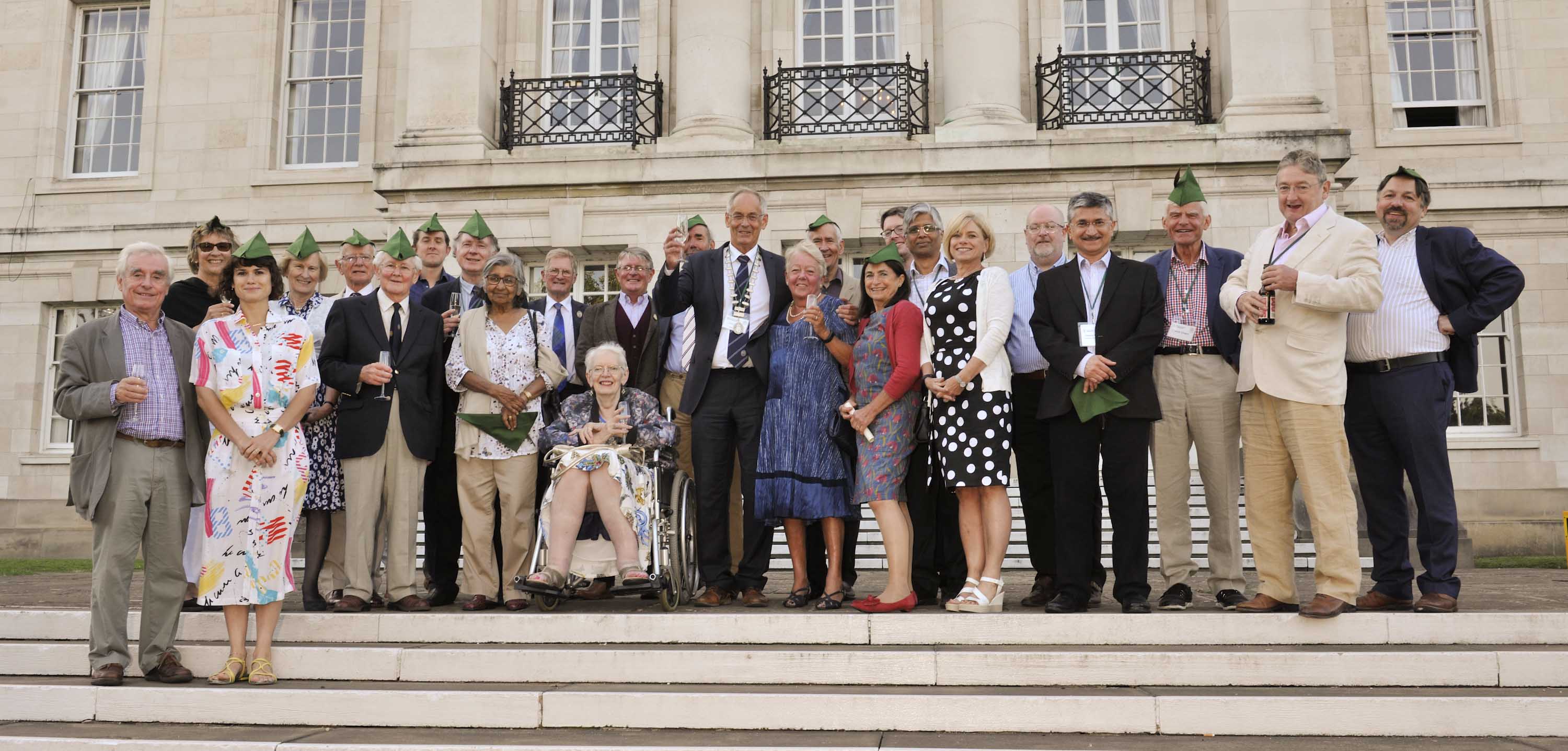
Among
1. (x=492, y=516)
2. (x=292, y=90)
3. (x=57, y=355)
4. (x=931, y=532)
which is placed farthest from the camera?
(x=57, y=355)

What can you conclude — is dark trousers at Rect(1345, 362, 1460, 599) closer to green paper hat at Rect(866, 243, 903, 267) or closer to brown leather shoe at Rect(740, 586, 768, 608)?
green paper hat at Rect(866, 243, 903, 267)

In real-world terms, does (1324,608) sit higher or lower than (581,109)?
lower

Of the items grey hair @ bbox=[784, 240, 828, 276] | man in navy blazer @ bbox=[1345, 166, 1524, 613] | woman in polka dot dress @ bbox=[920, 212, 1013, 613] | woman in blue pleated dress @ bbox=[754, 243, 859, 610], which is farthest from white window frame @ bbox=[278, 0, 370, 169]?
man in navy blazer @ bbox=[1345, 166, 1524, 613]

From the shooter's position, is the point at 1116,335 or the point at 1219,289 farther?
the point at 1219,289

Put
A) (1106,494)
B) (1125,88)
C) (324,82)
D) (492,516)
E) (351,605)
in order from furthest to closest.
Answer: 1. (324,82)
2. (1125,88)
3. (492,516)
4. (351,605)
5. (1106,494)

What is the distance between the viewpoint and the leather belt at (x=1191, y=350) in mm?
5867

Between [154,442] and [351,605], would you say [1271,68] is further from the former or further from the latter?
[154,442]

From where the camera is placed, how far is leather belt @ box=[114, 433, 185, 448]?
5.27 metres

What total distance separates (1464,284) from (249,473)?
5.86 m

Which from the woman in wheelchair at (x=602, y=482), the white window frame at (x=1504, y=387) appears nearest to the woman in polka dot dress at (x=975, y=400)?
the woman in wheelchair at (x=602, y=482)

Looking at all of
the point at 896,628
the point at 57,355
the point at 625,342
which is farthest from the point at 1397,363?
the point at 57,355

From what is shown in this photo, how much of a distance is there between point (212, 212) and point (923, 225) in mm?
13533

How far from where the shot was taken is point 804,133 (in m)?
14.5

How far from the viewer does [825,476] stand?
5.92 m
